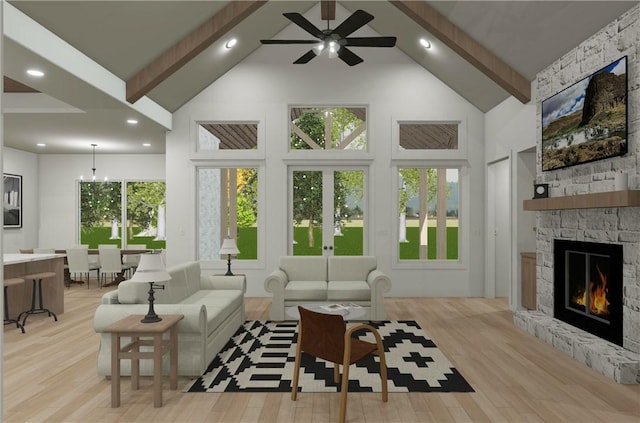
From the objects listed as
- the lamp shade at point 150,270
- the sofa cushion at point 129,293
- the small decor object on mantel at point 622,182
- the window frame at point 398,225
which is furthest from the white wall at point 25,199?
the small decor object on mantel at point 622,182

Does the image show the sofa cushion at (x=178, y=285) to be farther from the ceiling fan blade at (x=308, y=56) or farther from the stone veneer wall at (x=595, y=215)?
the stone veneer wall at (x=595, y=215)

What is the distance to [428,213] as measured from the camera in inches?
304

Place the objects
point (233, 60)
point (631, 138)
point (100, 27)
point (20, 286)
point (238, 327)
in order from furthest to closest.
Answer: point (233, 60), point (20, 286), point (238, 327), point (100, 27), point (631, 138)

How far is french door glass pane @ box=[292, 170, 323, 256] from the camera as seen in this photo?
770cm

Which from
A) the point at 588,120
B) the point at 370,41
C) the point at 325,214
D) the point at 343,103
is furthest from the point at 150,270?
the point at 343,103

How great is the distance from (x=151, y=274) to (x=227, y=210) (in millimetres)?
4350

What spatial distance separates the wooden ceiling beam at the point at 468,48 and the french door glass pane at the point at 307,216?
116 inches

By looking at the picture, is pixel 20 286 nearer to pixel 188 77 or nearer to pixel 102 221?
pixel 188 77

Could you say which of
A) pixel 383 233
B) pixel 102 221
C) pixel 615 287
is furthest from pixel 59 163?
pixel 615 287

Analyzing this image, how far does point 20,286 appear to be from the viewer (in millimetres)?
6035

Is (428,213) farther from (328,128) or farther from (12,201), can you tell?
(12,201)

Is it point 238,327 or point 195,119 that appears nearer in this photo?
point 238,327

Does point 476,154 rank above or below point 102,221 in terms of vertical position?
above

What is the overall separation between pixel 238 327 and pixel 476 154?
4765 mm
